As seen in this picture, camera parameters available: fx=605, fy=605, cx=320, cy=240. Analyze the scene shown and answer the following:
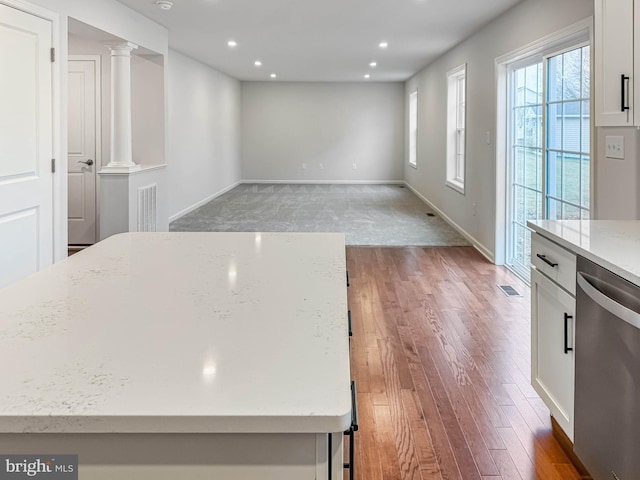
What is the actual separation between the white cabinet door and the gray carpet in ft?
14.3

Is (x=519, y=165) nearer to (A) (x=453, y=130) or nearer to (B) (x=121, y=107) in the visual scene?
(A) (x=453, y=130)

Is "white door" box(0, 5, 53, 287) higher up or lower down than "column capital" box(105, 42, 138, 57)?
lower down

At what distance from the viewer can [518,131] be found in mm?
5559

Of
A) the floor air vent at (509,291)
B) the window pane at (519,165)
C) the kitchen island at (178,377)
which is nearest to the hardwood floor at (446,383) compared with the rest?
the floor air vent at (509,291)

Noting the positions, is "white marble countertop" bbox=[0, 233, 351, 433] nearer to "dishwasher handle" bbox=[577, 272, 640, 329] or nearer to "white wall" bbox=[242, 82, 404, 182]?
"dishwasher handle" bbox=[577, 272, 640, 329]

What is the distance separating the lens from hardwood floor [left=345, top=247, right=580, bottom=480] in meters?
2.27

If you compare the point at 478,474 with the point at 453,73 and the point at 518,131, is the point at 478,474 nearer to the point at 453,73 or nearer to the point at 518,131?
the point at 518,131

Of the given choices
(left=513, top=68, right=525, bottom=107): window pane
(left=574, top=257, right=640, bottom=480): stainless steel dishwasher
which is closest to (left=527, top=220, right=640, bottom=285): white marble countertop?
(left=574, top=257, right=640, bottom=480): stainless steel dishwasher

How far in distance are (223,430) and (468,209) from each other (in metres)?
6.55

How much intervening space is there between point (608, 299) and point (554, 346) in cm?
61

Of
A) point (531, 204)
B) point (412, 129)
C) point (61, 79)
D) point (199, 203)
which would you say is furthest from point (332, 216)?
point (61, 79)

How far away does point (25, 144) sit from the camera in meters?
3.78

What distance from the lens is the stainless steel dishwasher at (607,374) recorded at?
5.46 ft

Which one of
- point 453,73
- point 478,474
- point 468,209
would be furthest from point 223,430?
point 453,73
